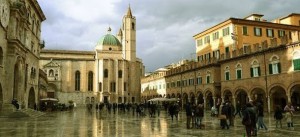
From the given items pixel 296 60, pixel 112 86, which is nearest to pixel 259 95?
pixel 296 60

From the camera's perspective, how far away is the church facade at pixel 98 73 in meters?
72.2

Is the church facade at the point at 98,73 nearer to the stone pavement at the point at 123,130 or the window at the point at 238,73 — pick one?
the window at the point at 238,73

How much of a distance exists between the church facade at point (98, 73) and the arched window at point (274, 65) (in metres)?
46.5

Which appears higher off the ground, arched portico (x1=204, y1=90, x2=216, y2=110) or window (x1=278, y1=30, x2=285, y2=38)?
window (x1=278, y1=30, x2=285, y2=38)

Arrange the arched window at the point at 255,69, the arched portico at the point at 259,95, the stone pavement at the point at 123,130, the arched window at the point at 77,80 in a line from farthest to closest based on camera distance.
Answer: the arched window at the point at 77,80
the arched portico at the point at 259,95
the arched window at the point at 255,69
the stone pavement at the point at 123,130

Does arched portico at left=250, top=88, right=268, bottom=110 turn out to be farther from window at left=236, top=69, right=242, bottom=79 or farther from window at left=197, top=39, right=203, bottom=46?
window at left=197, top=39, right=203, bottom=46

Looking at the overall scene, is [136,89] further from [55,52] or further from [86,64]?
[55,52]

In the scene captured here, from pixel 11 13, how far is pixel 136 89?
49886mm

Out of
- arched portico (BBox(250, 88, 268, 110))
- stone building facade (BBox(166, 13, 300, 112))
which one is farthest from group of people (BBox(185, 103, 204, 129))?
arched portico (BBox(250, 88, 268, 110))

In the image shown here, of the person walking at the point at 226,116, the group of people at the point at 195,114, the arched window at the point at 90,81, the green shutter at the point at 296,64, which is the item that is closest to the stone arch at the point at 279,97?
the green shutter at the point at 296,64

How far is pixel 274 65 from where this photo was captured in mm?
30141

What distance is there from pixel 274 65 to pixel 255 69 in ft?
8.79

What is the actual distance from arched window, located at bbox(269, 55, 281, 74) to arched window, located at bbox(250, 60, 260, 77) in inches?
71.7

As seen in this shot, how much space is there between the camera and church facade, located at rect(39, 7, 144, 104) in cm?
7225
